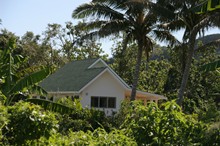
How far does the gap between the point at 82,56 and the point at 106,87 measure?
1049 inches

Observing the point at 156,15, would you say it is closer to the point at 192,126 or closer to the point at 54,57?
the point at 192,126

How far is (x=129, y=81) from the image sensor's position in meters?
46.9

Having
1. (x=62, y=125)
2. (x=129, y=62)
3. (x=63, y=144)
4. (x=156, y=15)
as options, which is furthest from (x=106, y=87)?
(x=63, y=144)

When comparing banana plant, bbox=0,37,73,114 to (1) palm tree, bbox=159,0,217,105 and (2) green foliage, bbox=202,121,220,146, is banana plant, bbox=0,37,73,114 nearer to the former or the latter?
(2) green foliage, bbox=202,121,220,146

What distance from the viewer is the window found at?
30984mm

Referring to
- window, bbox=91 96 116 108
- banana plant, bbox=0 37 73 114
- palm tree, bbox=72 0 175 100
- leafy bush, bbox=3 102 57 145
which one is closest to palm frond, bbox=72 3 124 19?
palm tree, bbox=72 0 175 100

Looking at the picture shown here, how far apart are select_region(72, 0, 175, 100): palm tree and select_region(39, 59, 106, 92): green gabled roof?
12.9ft

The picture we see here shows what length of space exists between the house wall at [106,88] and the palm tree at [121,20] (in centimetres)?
330

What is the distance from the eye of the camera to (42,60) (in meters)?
58.7

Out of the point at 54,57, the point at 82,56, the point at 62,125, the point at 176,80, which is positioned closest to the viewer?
the point at 62,125

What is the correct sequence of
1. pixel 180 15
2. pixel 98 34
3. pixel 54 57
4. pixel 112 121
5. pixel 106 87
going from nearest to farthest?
pixel 112 121, pixel 180 15, pixel 98 34, pixel 106 87, pixel 54 57

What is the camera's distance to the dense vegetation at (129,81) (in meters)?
6.43

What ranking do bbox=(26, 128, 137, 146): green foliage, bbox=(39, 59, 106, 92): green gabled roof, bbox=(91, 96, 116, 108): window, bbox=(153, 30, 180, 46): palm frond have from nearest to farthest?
bbox=(26, 128, 137, 146): green foliage, bbox=(153, 30, 180, 46): palm frond, bbox=(39, 59, 106, 92): green gabled roof, bbox=(91, 96, 116, 108): window

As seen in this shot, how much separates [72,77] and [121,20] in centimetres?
781
